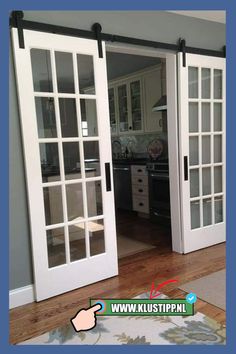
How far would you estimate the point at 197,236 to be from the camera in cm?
343

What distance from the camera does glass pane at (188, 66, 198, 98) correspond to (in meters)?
3.19

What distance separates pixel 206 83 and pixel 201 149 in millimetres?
727

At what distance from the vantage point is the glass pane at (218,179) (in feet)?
11.7

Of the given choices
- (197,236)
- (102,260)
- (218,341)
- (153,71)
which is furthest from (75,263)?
(153,71)

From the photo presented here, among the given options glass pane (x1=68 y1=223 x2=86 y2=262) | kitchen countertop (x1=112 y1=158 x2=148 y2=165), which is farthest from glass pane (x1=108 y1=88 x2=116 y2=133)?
glass pane (x1=68 y1=223 x2=86 y2=262)

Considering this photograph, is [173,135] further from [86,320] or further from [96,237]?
[86,320]

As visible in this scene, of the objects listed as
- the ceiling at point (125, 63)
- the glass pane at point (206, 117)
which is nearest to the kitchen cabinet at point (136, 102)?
the ceiling at point (125, 63)

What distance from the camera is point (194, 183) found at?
3.38 metres

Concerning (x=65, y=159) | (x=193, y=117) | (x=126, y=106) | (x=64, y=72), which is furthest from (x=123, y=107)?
(x=65, y=159)

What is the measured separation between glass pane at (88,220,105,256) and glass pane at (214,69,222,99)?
1.98 metres

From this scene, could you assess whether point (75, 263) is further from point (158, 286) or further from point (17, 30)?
point (17, 30)

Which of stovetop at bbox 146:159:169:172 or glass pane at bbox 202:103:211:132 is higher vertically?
glass pane at bbox 202:103:211:132

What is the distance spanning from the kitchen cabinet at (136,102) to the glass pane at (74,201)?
260 cm

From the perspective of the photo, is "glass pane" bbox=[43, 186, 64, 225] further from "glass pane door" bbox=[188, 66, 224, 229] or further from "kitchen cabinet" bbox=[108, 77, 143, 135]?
"kitchen cabinet" bbox=[108, 77, 143, 135]
